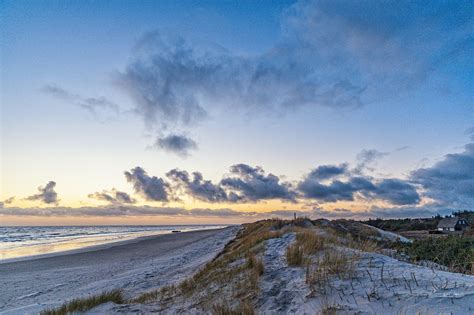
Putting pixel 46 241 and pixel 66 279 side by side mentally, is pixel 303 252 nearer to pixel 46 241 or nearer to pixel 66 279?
pixel 66 279

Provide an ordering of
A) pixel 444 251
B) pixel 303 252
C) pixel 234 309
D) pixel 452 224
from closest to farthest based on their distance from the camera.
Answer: pixel 234 309
pixel 303 252
pixel 444 251
pixel 452 224

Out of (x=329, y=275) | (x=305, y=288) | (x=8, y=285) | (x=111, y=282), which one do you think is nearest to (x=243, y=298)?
(x=305, y=288)

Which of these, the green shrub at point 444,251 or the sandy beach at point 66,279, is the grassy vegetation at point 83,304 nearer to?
the sandy beach at point 66,279

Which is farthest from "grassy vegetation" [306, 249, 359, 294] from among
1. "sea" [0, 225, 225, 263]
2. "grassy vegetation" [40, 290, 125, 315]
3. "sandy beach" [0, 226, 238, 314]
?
"sea" [0, 225, 225, 263]

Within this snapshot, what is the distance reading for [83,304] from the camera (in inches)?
303

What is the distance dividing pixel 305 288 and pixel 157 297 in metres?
4.30

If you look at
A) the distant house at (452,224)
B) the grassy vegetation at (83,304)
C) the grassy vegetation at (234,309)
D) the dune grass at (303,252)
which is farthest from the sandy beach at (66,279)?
the distant house at (452,224)

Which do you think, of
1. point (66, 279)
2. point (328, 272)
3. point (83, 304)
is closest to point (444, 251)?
point (328, 272)

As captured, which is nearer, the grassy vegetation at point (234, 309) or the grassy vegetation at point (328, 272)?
the grassy vegetation at point (234, 309)

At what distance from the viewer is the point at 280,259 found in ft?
30.0

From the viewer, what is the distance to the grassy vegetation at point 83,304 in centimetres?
732

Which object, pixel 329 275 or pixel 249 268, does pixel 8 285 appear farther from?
pixel 329 275

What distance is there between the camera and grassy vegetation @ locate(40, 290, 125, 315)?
24.0 feet

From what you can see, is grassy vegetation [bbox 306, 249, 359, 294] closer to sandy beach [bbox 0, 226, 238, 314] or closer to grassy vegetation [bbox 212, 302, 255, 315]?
grassy vegetation [bbox 212, 302, 255, 315]
